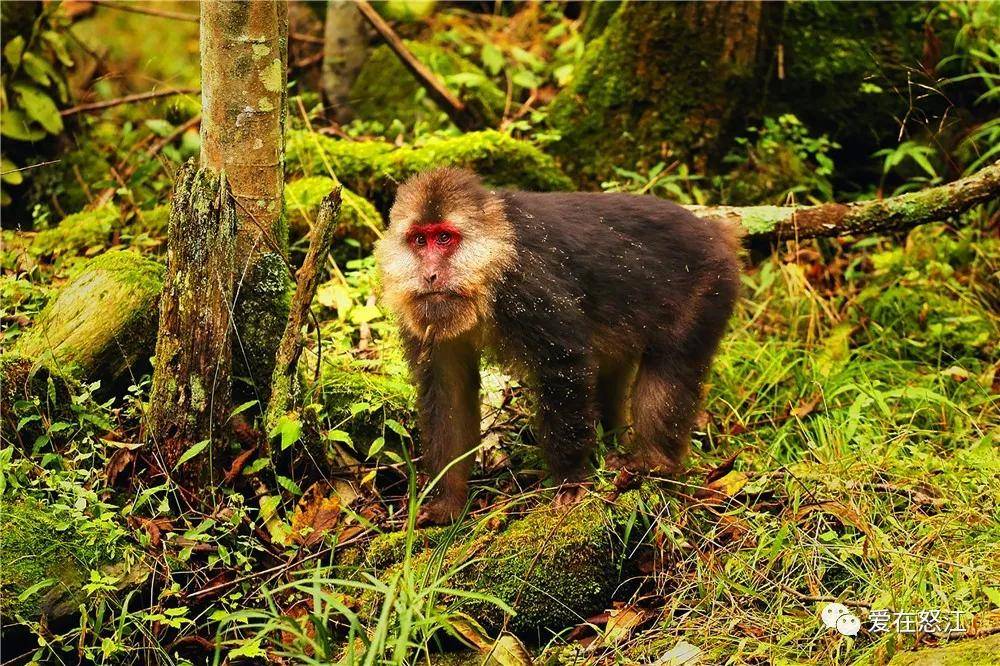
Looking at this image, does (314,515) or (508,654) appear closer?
(508,654)

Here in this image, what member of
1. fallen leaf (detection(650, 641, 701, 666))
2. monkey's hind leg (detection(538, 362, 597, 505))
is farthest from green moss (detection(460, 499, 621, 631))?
fallen leaf (detection(650, 641, 701, 666))

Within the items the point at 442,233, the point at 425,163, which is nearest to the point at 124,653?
the point at 442,233

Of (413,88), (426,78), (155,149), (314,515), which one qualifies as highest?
(426,78)

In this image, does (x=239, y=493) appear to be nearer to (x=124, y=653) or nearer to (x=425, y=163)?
(x=124, y=653)

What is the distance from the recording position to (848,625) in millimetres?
3811

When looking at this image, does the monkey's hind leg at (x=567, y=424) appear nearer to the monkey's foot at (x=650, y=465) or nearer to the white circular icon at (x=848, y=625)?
the monkey's foot at (x=650, y=465)

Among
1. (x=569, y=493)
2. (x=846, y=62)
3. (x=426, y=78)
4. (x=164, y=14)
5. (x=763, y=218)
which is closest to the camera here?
(x=569, y=493)

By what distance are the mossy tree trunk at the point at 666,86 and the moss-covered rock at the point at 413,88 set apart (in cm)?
96

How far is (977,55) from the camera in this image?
6.93m

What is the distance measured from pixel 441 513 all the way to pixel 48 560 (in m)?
1.60

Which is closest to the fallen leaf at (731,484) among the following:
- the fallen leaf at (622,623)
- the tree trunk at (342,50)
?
the fallen leaf at (622,623)

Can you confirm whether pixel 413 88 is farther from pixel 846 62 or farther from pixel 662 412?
pixel 662 412

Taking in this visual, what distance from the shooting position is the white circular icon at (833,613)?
3.84m

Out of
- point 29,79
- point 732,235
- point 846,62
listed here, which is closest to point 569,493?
point 732,235
